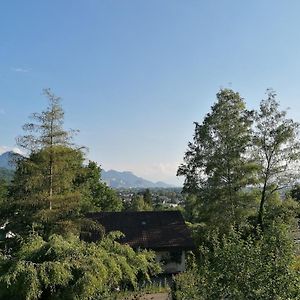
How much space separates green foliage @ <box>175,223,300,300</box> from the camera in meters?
7.58

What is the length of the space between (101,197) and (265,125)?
23.5 meters

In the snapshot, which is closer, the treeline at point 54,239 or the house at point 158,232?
the treeline at point 54,239

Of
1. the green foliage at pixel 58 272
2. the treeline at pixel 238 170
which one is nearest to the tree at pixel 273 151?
the treeline at pixel 238 170

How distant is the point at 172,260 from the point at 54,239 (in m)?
14.6

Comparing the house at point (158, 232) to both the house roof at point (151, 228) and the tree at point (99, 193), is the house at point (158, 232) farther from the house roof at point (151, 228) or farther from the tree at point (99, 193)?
the tree at point (99, 193)

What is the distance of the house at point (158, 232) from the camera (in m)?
24.6

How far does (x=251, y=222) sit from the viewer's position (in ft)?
79.1

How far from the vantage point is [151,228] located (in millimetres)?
26031

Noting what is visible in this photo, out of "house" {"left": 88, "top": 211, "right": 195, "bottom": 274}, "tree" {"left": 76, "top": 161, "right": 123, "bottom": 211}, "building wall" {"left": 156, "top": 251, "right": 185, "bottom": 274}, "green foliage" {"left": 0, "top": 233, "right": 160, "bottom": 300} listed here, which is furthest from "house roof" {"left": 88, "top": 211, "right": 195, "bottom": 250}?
"green foliage" {"left": 0, "top": 233, "right": 160, "bottom": 300}

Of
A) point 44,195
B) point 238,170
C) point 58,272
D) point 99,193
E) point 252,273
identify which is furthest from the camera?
point 99,193

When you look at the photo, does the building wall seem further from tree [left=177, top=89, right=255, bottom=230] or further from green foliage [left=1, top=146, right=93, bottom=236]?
green foliage [left=1, top=146, right=93, bottom=236]

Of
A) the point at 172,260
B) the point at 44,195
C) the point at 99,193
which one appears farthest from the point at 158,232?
the point at 99,193

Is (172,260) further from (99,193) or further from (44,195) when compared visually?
(99,193)

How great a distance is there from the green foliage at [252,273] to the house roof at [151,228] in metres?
16.0
